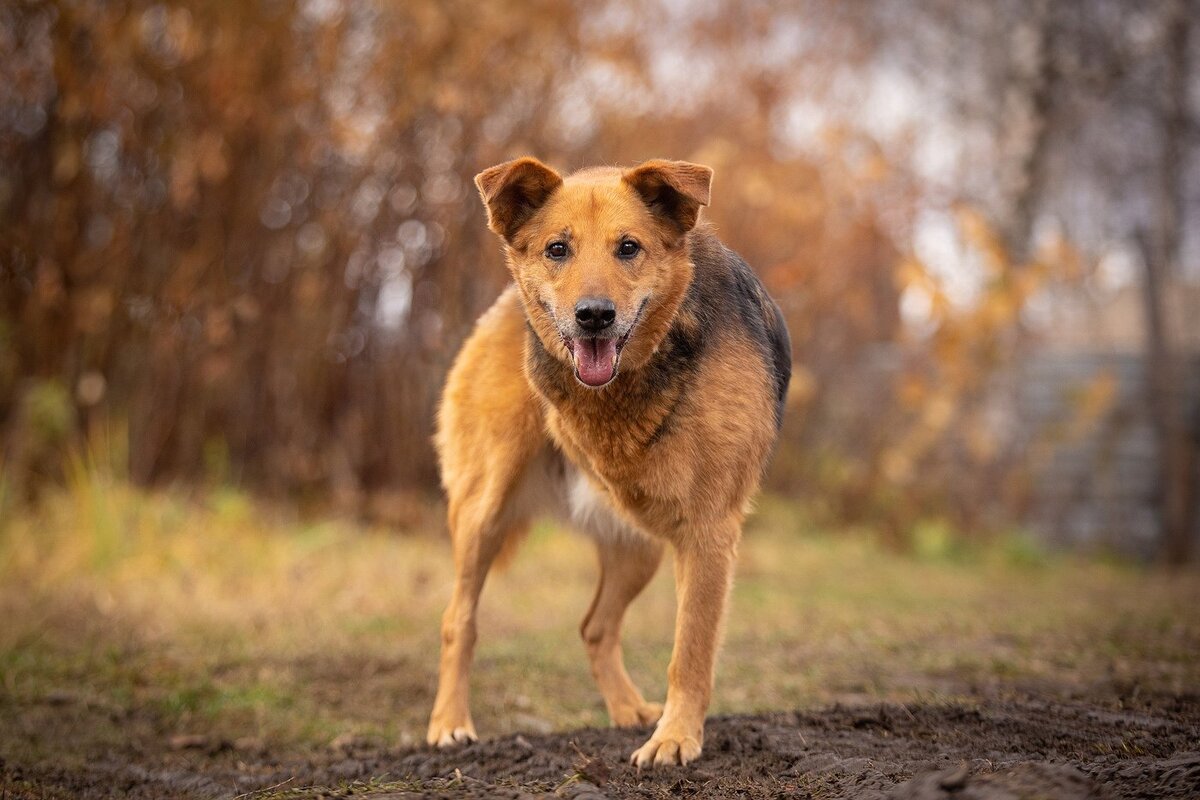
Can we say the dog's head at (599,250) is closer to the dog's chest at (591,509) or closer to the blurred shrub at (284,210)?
the dog's chest at (591,509)

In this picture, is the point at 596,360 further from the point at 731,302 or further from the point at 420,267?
the point at 420,267

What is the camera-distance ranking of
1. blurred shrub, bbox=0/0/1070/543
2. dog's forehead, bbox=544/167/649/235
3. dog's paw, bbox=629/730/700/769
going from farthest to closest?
A: blurred shrub, bbox=0/0/1070/543, dog's forehead, bbox=544/167/649/235, dog's paw, bbox=629/730/700/769

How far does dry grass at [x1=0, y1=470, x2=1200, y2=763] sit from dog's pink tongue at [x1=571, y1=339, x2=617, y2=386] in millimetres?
1683

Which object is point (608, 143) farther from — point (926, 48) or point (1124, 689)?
point (926, 48)

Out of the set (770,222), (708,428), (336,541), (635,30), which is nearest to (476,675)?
(708,428)

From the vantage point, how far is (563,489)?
4.28 m

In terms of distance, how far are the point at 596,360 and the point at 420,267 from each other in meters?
4.84

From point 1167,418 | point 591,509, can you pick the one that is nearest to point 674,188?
point 591,509

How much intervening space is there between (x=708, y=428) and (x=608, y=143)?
520 centimetres

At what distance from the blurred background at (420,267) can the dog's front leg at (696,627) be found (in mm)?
4463

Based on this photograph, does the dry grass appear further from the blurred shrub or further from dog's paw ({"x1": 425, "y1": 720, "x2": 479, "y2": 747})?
the blurred shrub

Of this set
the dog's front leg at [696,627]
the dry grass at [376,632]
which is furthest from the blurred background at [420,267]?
the dog's front leg at [696,627]

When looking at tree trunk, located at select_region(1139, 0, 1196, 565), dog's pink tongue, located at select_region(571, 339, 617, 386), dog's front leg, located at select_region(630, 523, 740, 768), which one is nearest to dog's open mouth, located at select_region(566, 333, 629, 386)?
dog's pink tongue, located at select_region(571, 339, 617, 386)

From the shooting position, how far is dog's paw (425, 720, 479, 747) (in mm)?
3893
